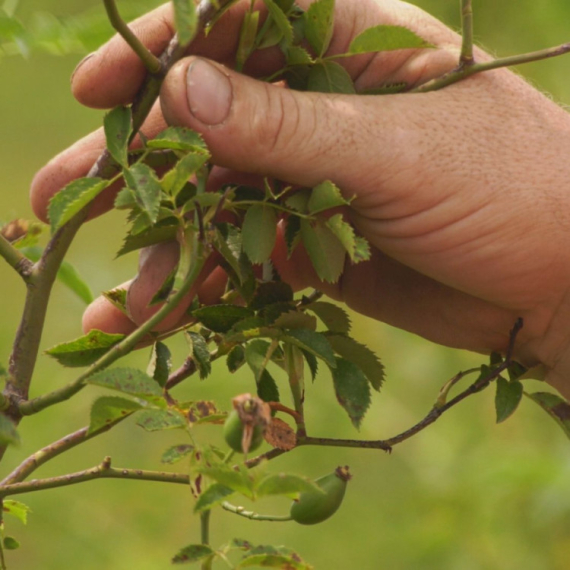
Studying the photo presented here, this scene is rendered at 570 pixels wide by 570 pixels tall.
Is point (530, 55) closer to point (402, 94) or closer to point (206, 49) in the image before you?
point (402, 94)

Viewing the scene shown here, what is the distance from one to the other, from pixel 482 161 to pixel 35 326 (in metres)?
0.45

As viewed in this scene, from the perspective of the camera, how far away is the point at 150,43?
0.88 m

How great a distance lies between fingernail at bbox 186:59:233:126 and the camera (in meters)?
0.70

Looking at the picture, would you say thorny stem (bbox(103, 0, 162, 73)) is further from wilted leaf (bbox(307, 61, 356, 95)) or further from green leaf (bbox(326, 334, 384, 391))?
green leaf (bbox(326, 334, 384, 391))

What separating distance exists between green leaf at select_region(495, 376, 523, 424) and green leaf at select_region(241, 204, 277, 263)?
27 cm

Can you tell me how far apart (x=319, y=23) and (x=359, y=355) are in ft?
0.94

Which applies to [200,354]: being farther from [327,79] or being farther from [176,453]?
[327,79]

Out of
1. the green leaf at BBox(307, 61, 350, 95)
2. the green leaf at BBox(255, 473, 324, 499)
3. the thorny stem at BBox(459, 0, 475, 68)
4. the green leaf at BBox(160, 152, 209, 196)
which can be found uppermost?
the thorny stem at BBox(459, 0, 475, 68)

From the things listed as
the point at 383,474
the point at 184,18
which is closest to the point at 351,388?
the point at 184,18

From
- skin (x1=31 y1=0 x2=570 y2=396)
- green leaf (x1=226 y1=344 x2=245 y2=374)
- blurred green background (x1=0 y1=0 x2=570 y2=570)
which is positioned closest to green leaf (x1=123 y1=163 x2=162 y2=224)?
skin (x1=31 y1=0 x2=570 y2=396)

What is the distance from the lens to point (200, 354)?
2.48ft

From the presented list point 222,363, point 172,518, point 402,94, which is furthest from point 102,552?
point 402,94

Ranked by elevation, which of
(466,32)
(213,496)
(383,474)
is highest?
(466,32)

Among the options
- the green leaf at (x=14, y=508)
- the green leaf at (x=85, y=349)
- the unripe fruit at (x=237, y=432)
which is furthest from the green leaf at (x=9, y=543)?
the unripe fruit at (x=237, y=432)
